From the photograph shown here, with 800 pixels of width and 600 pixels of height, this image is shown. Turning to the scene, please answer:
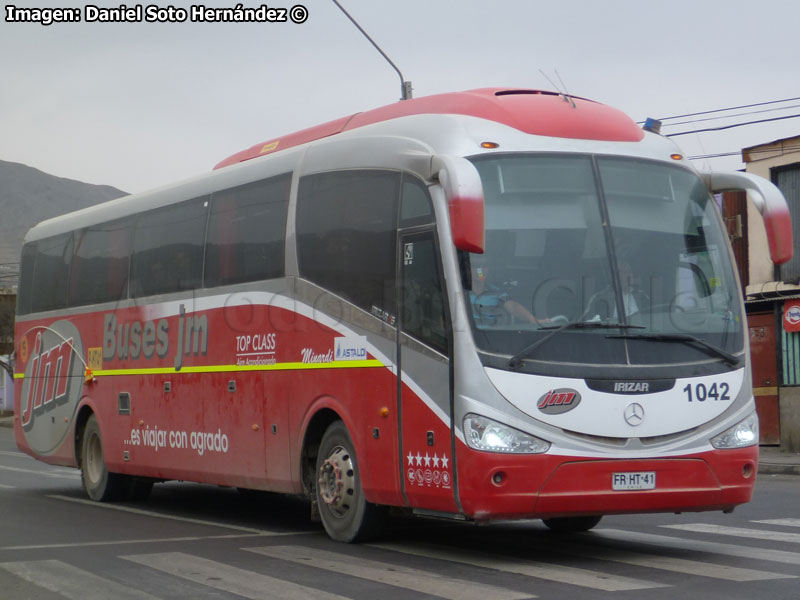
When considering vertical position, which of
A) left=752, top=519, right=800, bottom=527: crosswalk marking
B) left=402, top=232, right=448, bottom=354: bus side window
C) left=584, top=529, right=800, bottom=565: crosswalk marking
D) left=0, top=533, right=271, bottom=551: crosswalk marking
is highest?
left=402, top=232, right=448, bottom=354: bus side window

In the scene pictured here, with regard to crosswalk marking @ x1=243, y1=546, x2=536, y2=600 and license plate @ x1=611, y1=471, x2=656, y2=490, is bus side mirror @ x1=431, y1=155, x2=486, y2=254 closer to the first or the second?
license plate @ x1=611, y1=471, x2=656, y2=490

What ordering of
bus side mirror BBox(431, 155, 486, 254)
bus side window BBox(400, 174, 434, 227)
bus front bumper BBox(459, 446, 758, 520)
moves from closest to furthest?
bus side mirror BBox(431, 155, 486, 254) → bus front bumper BBox(459, 446, 758, 520) → bus side window BBox(400, 174, 434, 227)

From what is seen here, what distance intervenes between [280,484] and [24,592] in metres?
3.77

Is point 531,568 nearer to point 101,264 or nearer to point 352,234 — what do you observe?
point 352,234

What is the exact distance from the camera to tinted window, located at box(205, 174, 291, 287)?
12.0m

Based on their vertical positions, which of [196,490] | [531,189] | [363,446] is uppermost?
[531,189]

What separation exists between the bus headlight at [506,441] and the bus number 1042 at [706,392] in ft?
4.02

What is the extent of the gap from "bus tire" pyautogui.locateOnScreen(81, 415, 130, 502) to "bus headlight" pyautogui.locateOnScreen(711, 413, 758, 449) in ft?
30.0

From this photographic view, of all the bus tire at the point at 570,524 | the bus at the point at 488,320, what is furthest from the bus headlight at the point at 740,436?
the bus tire at the point at 570,524

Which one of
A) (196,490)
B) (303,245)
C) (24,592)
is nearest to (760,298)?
(196,490)

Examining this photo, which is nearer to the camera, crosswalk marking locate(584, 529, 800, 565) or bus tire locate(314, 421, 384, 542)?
crosswalk marking locate(584, 529, 800, 565)

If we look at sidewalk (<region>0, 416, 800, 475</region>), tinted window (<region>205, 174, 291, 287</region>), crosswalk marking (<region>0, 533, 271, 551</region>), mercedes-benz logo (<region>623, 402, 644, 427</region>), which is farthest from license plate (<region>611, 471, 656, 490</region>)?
sidewalk (<region>0, 416, 800, 475</region>)

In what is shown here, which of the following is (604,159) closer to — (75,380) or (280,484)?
(280,484)

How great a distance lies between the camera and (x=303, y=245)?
11.5 m
